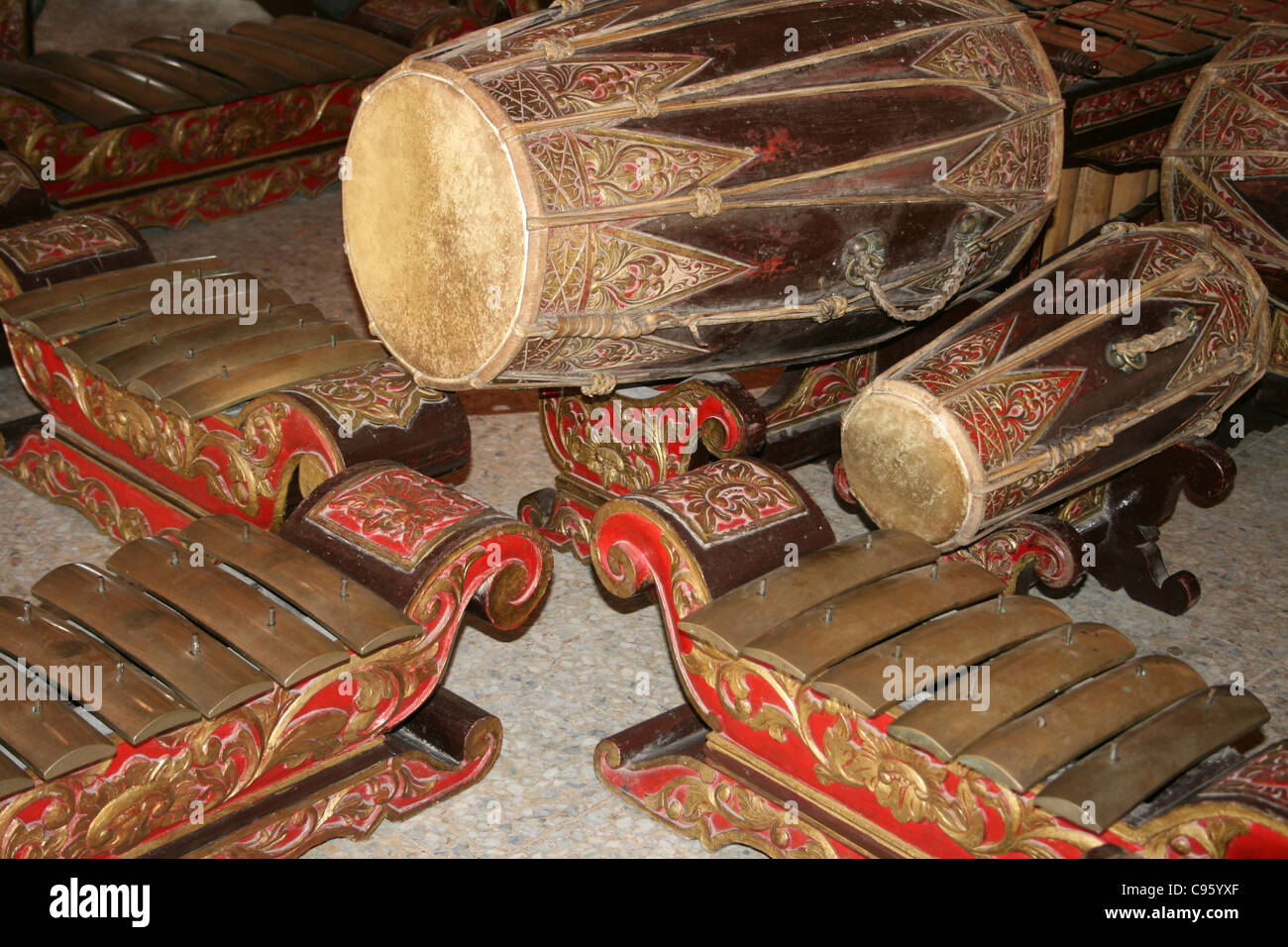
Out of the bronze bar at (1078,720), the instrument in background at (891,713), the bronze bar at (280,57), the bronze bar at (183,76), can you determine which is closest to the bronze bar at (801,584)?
the instrument in background at (891,713)

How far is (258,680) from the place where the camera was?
2588 millimetres

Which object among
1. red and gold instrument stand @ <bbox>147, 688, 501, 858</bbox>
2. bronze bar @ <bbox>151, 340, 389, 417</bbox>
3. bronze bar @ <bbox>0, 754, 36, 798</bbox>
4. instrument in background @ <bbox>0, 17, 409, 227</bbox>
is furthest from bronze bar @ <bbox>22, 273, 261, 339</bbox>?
bronze bar @ <bbox>0, 754, 36, 798</bbox>

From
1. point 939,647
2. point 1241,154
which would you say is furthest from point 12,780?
point 1241,154

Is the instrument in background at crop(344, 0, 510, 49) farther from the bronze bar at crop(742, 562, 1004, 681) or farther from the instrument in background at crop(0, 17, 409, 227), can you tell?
the bronze bar at crop(742, 562, 1004, 681)

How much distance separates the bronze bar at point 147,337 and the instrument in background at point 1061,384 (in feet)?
4.93

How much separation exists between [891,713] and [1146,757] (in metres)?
0.40

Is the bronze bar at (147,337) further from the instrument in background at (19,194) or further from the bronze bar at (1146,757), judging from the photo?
the bronze bar at (1146,757)

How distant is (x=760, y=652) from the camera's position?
8.75 ft

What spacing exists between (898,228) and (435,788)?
1463 mm

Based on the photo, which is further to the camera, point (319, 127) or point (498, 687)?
point (319, 127)

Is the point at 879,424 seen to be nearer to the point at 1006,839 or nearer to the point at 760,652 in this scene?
the point at 760,652

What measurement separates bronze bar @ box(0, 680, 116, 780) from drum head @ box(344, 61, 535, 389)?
39.0 inches

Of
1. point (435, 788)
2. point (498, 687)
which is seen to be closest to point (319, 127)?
point (498, 687)

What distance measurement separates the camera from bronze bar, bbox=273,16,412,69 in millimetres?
6039
